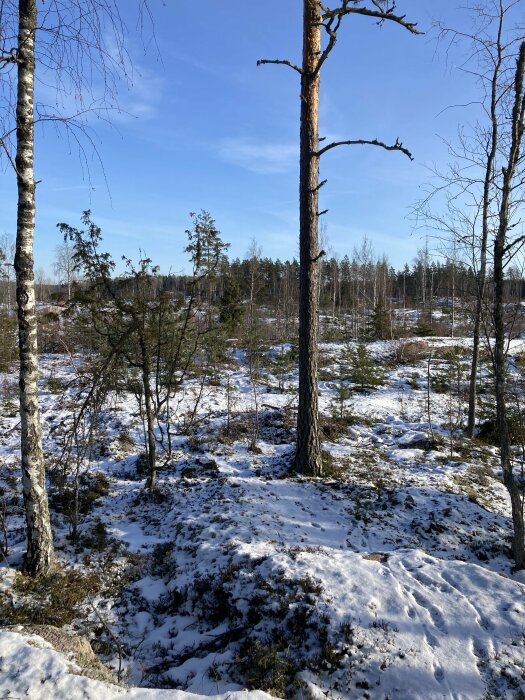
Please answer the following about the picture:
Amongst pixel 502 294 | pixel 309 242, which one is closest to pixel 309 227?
pixel 309 242

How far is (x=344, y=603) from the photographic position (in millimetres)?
3799

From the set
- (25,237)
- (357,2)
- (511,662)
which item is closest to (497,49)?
(357,2)

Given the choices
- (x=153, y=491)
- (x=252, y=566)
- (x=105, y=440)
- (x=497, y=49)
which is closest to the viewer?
(x=252, y=566)

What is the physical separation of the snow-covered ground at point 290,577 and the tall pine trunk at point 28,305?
1.96 ft

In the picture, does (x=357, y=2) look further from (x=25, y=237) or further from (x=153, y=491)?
(x=153, y=491)

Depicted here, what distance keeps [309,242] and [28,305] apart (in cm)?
457

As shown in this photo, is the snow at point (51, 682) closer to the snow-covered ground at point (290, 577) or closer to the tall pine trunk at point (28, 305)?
the snow-covered ground at point (290, 577)

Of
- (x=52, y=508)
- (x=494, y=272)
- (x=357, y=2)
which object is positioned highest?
(x=357, y=2)

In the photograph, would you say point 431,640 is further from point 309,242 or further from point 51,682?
point 309,242

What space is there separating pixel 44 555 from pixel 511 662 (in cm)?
464

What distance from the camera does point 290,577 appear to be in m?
4.14

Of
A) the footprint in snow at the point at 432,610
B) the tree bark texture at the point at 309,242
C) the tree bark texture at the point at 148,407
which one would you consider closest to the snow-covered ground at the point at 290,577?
the footprint in snow at the point at 432,610

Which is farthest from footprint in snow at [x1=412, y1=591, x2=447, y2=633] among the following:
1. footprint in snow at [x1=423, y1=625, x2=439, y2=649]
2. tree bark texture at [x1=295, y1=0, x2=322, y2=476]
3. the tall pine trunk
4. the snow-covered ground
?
the tall pine trunk

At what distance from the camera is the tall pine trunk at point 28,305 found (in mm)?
3824
